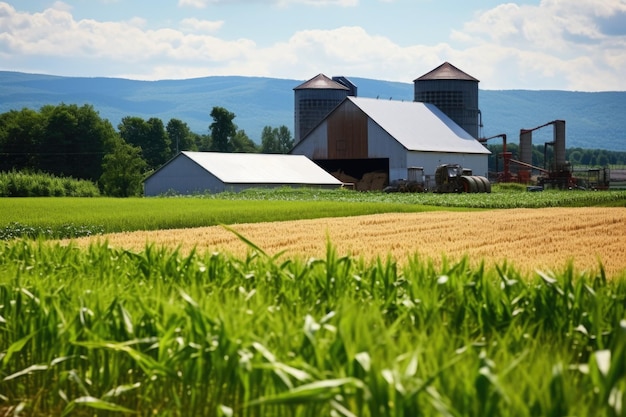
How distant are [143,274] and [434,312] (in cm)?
337

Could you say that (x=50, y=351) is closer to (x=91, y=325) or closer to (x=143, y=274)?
(x=91, y=325)

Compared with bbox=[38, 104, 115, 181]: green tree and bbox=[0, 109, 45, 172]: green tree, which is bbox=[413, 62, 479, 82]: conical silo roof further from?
bbox=[0, 109, 45, 172]: green tree

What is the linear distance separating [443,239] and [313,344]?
16446mm

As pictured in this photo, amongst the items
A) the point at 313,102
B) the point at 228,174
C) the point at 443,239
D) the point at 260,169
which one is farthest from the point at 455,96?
the point at 443,239

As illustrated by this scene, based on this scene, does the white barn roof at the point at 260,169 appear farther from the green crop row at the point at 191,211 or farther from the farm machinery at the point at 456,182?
the green crop row at the point at 191,211

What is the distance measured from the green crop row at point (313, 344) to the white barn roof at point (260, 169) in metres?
46.9

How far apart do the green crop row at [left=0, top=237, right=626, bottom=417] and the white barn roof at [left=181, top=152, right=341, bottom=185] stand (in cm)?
4690

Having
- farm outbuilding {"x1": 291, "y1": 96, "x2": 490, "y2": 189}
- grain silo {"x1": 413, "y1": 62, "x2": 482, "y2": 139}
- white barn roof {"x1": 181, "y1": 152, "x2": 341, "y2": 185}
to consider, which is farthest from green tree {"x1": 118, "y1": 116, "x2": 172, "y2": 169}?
white barn roof {"x1": 181, "y1": 152, "x2": 341, "y2": 185}

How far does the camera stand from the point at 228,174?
180ft

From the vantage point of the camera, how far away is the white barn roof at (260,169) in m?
55.0

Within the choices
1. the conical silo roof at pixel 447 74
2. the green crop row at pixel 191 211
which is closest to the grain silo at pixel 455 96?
the conical silo roof at pixel 447 74

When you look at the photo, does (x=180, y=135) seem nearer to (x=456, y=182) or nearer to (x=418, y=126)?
(x=418, y=126)

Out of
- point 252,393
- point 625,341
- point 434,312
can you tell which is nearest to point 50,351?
point 252,393

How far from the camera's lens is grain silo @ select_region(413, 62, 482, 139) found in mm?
74938
